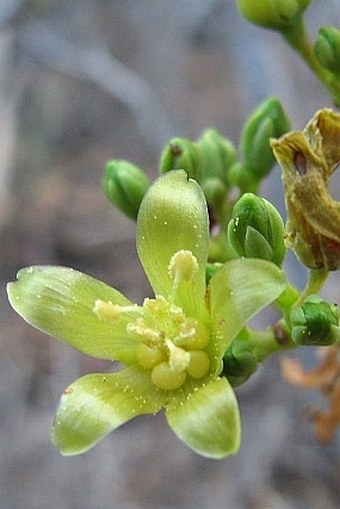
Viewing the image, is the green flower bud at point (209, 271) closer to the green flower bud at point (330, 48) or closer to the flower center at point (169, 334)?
the flower center at point (169, 334)

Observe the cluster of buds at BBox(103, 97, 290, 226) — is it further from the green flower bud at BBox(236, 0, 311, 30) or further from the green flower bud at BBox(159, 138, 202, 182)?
the green flower bud at BBox(236, 0, 311, 30)

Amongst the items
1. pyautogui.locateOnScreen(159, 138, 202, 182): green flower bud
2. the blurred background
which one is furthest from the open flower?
the blurred background

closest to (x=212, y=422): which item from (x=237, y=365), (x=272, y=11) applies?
(x=237, y=365)

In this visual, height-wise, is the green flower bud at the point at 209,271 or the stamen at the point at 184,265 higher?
the stamen at the point at 184,265

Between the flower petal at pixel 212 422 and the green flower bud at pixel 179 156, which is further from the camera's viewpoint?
the green flower bud at pixel 179 156

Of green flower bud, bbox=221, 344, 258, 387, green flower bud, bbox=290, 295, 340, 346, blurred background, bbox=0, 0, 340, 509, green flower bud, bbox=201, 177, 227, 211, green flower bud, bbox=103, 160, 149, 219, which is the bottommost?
blurred background, bbox=0, 0, 340, 509

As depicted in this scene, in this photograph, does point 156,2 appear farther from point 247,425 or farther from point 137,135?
point 247,425

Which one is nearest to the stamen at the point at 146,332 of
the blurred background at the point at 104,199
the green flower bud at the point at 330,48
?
the green flower bud at the point at 330,48

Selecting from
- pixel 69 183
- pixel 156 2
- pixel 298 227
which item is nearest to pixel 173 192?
pixel 298 227
